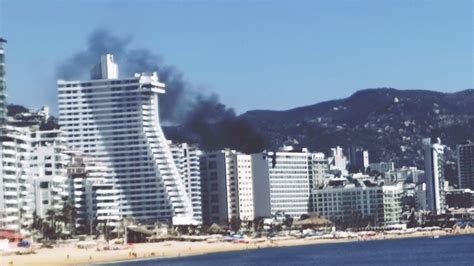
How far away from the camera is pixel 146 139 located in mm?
151375

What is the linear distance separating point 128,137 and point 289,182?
39.1 meters

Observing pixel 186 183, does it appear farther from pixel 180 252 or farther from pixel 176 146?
pixel 180 252

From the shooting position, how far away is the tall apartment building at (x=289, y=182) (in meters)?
182

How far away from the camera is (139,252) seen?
4146 inches

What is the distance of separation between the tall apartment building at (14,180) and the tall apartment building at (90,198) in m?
10.6

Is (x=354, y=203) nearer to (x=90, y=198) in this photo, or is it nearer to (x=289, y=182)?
(x=289, y=182)

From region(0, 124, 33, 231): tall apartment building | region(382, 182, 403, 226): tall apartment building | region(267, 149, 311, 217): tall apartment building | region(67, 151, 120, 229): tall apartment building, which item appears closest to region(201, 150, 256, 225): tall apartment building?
region(267, 149, 311, 217): tall apartment building

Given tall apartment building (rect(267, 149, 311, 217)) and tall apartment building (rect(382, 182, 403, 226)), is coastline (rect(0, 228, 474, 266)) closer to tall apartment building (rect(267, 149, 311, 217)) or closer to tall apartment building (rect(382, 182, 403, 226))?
tall apartment building (rect(267, 149, 311, 217))

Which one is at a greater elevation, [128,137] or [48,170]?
[128,137]

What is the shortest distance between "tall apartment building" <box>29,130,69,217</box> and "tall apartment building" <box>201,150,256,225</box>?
32236mm

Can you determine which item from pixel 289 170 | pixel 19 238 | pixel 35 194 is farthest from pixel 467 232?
pixel 19 238

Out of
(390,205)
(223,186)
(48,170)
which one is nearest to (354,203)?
(390,205)

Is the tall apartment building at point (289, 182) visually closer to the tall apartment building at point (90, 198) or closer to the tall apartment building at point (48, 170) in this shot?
the tall apartment building at point (90, 198)

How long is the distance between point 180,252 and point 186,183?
5081cm
